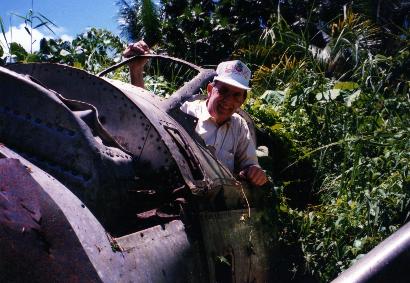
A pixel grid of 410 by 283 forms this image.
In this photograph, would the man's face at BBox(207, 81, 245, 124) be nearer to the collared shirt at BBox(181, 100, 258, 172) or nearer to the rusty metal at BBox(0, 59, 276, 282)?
the collared shirt at BBox(181, 100, 258, 172)

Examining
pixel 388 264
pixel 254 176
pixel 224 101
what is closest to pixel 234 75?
pixel 224 101

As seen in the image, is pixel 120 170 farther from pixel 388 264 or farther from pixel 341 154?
pixel 341 154

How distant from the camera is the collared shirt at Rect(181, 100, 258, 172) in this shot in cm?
416

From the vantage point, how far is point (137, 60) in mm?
4625

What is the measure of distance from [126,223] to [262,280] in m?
1.18

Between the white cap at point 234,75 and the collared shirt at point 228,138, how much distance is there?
0.25 metres

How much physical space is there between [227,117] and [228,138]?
157 mm

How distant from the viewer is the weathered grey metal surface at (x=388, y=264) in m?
0.73

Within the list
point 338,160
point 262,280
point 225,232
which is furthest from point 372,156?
point 225,232

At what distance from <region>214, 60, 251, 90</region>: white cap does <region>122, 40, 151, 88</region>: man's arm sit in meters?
0.61

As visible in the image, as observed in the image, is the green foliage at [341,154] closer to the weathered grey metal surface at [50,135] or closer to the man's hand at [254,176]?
the man's hand at [254,176]

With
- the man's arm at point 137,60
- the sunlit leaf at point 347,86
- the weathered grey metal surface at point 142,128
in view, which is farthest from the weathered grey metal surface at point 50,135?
the sunlit leaf at point 347,86

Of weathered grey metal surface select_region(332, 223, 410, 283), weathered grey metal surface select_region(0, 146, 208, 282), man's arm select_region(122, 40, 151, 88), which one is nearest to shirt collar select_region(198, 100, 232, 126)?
man's arm select_region(122, 40, 151, 88)

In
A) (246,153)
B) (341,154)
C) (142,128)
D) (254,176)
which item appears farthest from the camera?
(341,154)
